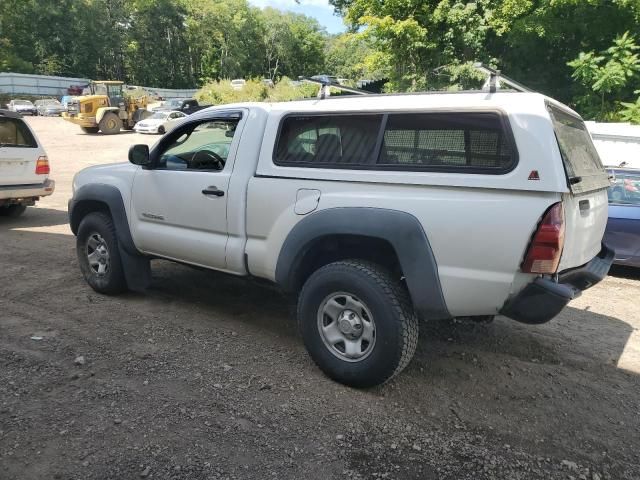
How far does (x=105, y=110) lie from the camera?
1172 inches

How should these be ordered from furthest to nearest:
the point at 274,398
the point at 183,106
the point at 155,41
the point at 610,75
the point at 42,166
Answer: the point at 155,41, the point at 183,106, the point at 610,75, the point at 42,166, the point at 274,398

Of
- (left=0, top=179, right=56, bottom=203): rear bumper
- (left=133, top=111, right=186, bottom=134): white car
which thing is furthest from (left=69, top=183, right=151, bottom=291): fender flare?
(left=133, top=111, right=186, bottom=134): white car

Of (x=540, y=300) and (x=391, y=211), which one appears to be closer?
(x=540, y=300)

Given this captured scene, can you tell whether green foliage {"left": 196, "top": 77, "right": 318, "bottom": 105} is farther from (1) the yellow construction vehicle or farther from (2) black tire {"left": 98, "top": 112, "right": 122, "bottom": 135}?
(2) black tire {"left": 98, "top": 112, "right": 122, "bottom": 135}

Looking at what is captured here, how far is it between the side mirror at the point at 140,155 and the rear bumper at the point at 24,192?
5110 millimetres

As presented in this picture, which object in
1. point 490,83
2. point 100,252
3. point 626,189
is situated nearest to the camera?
point 490,83

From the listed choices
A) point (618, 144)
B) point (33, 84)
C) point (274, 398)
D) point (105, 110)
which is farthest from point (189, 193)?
point (33, 84)

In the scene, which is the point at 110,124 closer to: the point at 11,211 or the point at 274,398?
the point at 11,211

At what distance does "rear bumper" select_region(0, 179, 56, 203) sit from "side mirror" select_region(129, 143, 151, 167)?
5.11 meters

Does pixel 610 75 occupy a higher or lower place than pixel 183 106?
higher

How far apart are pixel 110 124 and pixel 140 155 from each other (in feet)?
Result: 92.4

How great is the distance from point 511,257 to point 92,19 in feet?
254

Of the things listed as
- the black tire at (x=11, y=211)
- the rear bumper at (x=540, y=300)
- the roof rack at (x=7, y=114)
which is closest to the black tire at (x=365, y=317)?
the rear bumper at (x=540, y=300)

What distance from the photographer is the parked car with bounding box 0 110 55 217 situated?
846cm
